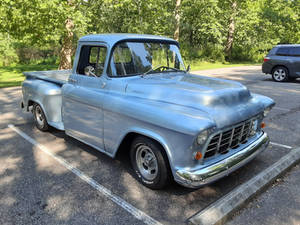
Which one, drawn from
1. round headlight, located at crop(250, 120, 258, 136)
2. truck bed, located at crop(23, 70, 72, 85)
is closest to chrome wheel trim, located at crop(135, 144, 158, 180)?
round headlight, located at crop(250, 120, 258, 136)

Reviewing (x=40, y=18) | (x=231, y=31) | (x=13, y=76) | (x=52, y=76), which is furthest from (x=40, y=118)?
(x=231, y=31)

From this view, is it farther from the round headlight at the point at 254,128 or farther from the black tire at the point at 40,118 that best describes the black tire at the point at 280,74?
the black tire at the point at 40,118

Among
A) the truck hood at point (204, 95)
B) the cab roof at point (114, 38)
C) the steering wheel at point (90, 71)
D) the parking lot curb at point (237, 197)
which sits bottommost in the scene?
the parking lot curb at point (237, 197)

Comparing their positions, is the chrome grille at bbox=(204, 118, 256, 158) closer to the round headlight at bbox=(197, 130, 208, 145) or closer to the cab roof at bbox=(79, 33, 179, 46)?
the round headlight at bbox=(197, 130, 208, 145)

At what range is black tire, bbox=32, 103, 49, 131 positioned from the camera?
211 inches

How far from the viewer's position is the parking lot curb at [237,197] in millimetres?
2715

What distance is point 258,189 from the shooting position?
3.32 m

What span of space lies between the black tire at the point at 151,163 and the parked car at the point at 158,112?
0.01 meters

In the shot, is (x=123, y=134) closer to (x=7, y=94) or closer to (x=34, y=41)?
(x=7, y=94)

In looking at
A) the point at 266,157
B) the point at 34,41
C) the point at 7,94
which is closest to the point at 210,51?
the point at 34,41

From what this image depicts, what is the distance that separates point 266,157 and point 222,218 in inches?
83.2

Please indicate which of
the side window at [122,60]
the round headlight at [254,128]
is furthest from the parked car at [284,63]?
the side window at [122,60]

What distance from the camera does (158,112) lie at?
3.09 metres

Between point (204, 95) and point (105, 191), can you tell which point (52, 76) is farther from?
point (204, 95)
